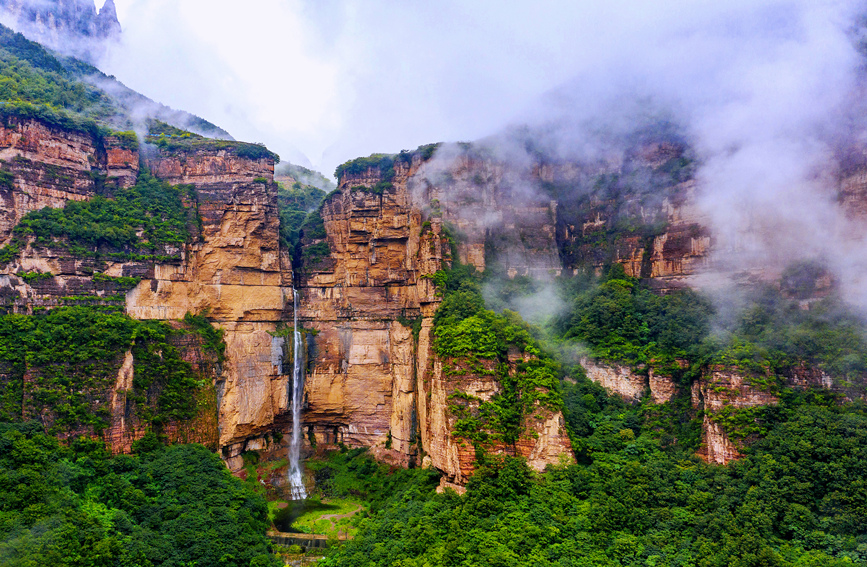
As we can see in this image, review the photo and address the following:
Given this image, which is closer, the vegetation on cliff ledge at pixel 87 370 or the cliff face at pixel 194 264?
the vegetation on cliff ledge at pixel 87 370

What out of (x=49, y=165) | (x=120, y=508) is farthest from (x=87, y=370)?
(x=49, y=165)

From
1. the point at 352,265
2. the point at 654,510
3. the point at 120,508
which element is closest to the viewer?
the point at 654,510

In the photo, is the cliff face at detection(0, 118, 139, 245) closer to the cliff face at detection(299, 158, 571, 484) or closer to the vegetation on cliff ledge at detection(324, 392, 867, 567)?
the cliff face at detection(299, 158, 571, 484)

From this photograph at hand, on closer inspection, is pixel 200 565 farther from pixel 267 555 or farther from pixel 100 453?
pixel 100 453

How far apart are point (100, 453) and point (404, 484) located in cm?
1642

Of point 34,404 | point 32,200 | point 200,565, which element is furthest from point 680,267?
point 32,200

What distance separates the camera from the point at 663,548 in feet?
65.4

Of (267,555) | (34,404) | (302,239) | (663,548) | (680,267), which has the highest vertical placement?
(302,239)

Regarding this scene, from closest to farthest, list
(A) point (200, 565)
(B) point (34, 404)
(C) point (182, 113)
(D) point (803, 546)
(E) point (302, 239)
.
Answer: (D) point (803, 546), (A) point (200, 565), (B) point (34, 404), (E) point (302, 239), (C) point (182, 113)

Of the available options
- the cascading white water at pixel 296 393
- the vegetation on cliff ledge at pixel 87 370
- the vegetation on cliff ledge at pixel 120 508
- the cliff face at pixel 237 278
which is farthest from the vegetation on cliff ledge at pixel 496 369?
the vegetation on cliff ledge at pixel 87 370

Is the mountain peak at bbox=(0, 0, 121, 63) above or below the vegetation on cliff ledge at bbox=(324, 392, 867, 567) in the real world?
above

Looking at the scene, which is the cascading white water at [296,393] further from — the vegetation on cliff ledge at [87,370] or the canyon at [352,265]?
the vegetation on cliff ledge at [87,370]

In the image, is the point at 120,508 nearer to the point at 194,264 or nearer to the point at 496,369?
the point at 194,264

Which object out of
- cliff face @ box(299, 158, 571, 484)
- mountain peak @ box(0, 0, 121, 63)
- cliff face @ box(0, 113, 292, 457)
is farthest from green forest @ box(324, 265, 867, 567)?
mountain peak @ box(0, 0, 121, 63)
